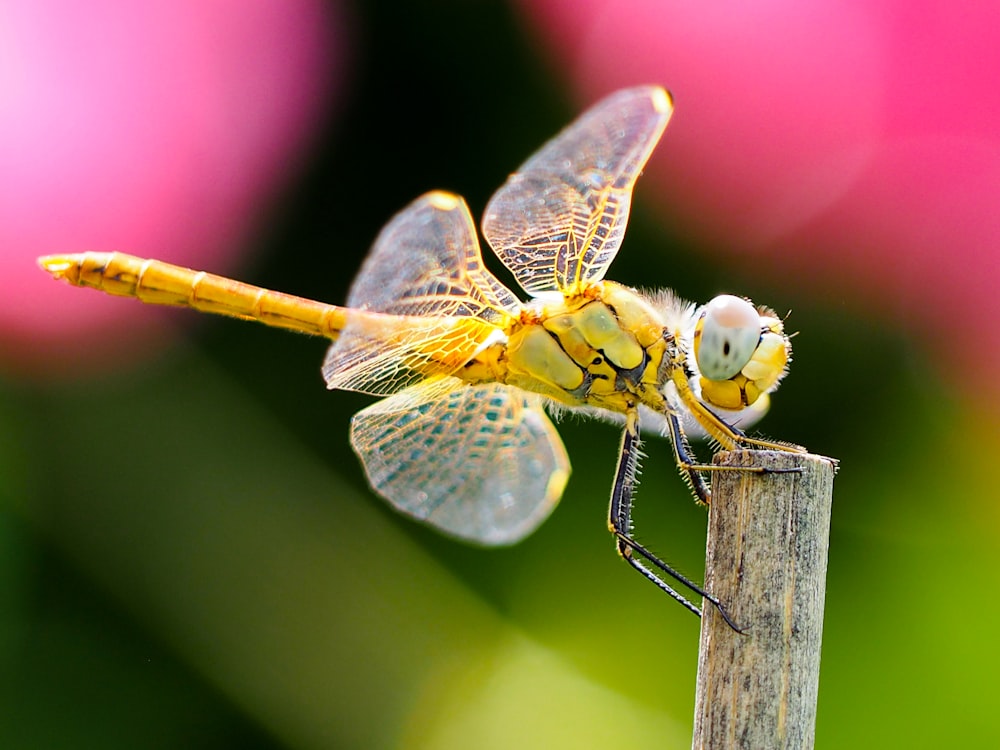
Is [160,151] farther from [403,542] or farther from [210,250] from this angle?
[403,542]

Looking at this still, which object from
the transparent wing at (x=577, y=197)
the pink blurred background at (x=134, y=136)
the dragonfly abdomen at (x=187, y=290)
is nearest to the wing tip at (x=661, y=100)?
the transparent wing at (x=577, y=197)

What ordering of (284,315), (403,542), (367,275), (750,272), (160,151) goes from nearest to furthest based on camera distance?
(367,275), (284,315), (160,151), (750,272), (403,542)

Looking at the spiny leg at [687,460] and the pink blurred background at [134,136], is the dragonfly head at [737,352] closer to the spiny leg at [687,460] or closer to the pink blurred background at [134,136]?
the spiny leg at [687,460]

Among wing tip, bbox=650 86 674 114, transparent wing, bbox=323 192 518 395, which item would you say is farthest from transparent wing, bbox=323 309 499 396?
wing tip, bbox=650 86 674 114

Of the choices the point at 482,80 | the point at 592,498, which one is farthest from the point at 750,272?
the point at 482,80

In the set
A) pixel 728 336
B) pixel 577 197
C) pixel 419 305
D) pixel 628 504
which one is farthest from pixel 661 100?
pixel 628 504

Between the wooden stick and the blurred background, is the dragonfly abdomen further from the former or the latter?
the wooden stick
